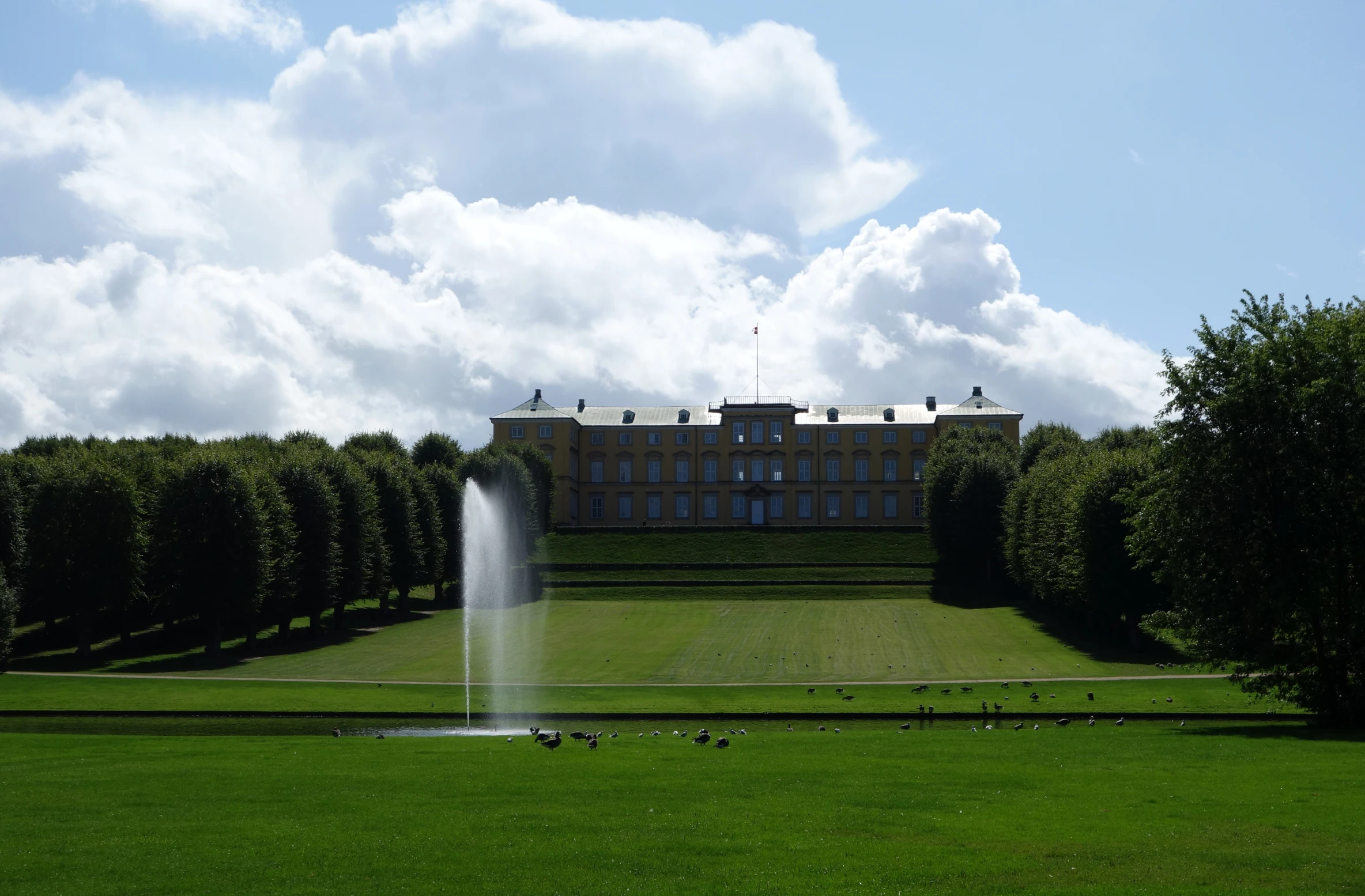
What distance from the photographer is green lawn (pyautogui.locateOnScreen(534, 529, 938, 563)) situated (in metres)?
86.9

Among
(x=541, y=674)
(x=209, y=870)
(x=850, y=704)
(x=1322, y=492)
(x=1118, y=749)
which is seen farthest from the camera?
(x=541, y=674)

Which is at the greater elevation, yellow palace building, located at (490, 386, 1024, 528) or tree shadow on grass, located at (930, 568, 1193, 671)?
yellow palace building, located at (490, 386, 1024, 528)

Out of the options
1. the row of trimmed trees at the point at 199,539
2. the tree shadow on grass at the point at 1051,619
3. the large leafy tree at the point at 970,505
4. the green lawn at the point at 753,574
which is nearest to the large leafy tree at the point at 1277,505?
the tree shadow on grass at the point at 1051,619

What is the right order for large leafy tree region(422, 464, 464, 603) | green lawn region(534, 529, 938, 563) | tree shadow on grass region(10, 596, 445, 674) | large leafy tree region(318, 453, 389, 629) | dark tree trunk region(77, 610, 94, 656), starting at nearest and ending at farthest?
tree shadow on grass region(10, 596, 445, 674)
dark tree trunk region(77, 610, 94, 656)
large leafy tree region(318, 453, 389, 629)
large leafy tree region(422, 464, 464, 603)
green lawn region(534, 529, 938, 563)

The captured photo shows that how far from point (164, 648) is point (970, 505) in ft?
167

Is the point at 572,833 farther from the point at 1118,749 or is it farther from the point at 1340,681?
the point at 1340,681

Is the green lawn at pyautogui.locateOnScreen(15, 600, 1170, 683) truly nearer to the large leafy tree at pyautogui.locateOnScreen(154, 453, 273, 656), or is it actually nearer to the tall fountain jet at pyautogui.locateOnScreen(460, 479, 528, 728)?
the tall fountain jet at pyautogui.locateOnScreen(460, 479, 528, 728)

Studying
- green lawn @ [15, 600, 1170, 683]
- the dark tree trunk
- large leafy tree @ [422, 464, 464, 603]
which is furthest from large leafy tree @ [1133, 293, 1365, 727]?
large leafy tree @ [422, 464, 464, 603]

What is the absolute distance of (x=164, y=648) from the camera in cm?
5450

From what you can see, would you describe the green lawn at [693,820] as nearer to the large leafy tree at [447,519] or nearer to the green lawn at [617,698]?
the green lawn at [617,698]

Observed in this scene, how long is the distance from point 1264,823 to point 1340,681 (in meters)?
14.1

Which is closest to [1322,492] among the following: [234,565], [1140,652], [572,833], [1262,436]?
[1262,436]

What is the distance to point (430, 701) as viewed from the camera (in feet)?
115

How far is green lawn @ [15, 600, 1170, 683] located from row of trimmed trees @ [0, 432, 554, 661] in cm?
303
